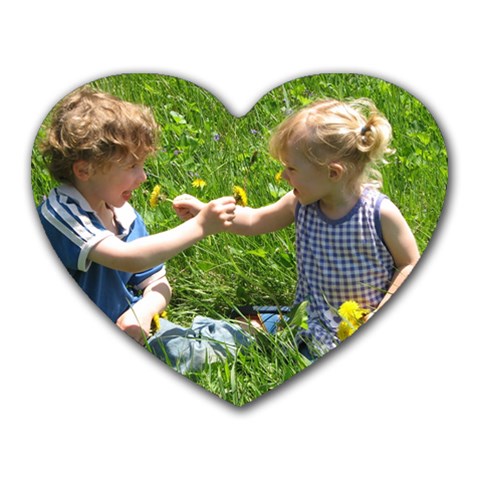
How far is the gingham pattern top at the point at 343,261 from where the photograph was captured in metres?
3.24

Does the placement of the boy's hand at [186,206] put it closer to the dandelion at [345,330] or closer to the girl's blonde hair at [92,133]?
the girl's blonde hair at [92,133]

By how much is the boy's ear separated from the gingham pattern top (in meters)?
0.69

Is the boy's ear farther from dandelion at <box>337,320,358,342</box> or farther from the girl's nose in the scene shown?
dandelion at <box>337,320,358,342</box>

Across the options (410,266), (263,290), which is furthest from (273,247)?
(410,266)

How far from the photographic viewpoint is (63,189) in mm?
3221

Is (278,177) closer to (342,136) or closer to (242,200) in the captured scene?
(242,200)

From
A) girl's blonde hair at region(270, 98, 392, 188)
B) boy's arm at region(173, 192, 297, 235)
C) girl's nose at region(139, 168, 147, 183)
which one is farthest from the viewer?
boy's arm at region(173, 192, 297, 235)

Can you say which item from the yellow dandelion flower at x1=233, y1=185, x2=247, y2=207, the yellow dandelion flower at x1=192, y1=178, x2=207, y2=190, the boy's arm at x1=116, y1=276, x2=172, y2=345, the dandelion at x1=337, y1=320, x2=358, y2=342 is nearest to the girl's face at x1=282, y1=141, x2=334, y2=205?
the yellow dandelion flower at x1=233, y1=185, x2=247, y2=207

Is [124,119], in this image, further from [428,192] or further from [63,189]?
[428,192]

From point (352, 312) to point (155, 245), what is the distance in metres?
0.65

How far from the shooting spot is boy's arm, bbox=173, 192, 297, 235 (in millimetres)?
3373

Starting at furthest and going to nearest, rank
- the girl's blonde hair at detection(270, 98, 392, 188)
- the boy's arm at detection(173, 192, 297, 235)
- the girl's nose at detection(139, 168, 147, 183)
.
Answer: the boy's arm at detection(173, 192, 297, 235) < the girl's nose at detection(139, 168, 147, 183) < the girl's blonde hair at detection(270, 98, 392, 188)

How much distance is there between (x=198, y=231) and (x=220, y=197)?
21 cm

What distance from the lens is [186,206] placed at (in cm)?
338
